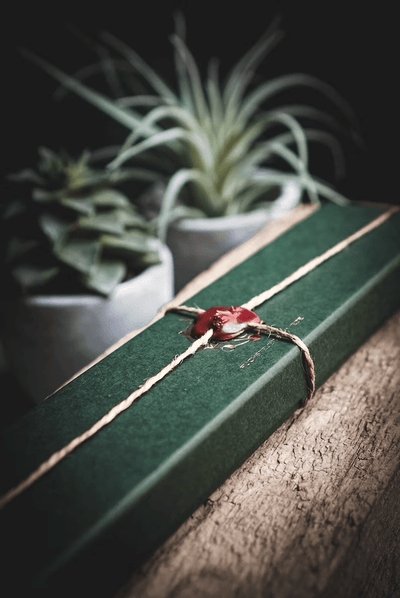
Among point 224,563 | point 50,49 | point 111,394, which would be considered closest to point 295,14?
point 50,49

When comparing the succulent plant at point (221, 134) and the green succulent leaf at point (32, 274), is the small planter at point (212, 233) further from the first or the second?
the green succulent leaf at point (32, 274)

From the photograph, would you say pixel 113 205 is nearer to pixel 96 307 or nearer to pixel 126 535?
pixel 96 307

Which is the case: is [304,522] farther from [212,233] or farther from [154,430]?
[212,233]

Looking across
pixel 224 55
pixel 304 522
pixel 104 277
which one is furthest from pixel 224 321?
pixel 224 55

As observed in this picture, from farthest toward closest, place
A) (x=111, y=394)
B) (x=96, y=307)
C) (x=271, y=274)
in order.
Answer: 1. (x=96, y=307)
2. (x=271, y=274)
3. (x=111, y=394)

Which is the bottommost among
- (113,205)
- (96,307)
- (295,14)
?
(96,307)

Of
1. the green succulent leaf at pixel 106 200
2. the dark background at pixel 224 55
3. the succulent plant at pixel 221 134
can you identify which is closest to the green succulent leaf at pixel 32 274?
the green succulent leaf at pixel 106 200
